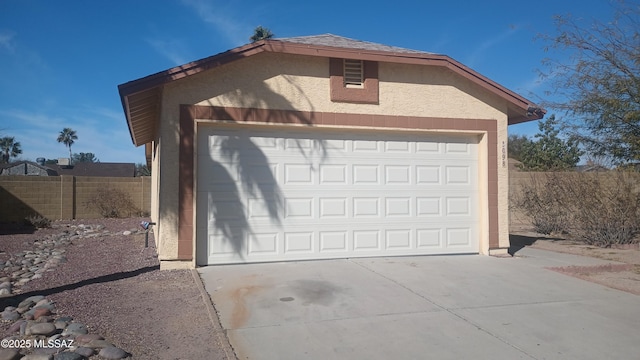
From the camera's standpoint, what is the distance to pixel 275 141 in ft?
29.3

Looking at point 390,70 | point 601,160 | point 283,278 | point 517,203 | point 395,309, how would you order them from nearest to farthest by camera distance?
point 395,309 < point 283,278 < point 390,70 < point 601,160 < point 517,203

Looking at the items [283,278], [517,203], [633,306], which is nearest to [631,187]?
[517,203]

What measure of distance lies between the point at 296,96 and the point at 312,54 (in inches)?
32.0

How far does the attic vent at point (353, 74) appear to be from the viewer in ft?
30.6

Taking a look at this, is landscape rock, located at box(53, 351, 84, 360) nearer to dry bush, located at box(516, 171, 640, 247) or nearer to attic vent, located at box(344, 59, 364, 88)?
attic vent, located at box(344, 59, 364, 88)

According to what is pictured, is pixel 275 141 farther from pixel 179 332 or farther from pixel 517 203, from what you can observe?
pixel 517 203

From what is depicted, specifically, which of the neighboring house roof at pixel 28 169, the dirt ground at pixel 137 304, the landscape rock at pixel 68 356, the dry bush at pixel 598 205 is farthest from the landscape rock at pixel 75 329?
the neighboring house roof at pixel 28 169

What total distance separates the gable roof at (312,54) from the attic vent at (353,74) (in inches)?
11.9

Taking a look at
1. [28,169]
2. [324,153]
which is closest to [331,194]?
[324,153]

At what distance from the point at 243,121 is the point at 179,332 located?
4.33 m

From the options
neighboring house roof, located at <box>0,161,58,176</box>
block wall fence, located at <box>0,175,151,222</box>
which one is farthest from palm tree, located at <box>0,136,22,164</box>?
block wall fence, located at <box>0,175,151,222</box>

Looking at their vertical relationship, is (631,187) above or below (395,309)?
above

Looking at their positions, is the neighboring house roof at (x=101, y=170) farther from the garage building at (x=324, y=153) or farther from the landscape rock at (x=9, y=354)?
the landscape rock at (x=9, y=354)

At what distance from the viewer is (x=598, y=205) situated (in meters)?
12.6
